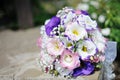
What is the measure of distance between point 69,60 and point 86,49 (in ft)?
0.49

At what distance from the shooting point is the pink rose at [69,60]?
2.21 m

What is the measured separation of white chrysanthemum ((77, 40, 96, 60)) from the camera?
2230 millimetres

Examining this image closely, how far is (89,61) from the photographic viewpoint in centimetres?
227

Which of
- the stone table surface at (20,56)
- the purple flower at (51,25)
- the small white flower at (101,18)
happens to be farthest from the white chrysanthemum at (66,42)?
the small white flower at (101,18)

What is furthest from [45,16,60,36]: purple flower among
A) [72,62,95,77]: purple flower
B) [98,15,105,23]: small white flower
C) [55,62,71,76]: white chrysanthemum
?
[98,15,105,23]: small white flower

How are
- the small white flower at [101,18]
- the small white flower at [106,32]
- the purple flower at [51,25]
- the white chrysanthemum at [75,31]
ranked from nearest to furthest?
the white chrysanthemum at [75,31], the purple flower at [51,25], the small white flower at [106,32], the small white flower at [101,18]

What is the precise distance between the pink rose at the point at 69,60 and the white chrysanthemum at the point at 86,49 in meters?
0.04

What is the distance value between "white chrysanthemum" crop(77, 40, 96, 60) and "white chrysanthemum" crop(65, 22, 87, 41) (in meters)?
0.06

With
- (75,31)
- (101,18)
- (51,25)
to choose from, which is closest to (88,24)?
(75,31)

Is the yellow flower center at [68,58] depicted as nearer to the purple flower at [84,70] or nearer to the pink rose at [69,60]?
the pink rose at [69,60]

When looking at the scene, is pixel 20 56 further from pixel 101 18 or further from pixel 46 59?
pixel 101 18

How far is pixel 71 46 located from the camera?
2.22 meters

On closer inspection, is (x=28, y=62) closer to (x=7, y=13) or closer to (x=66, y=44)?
(x=66, y=44)

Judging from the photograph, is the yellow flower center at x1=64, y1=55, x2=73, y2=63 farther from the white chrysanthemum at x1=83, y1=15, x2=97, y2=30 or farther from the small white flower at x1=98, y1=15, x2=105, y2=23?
the small white flower at x1=98, y1=15, x2=105, y2=23
